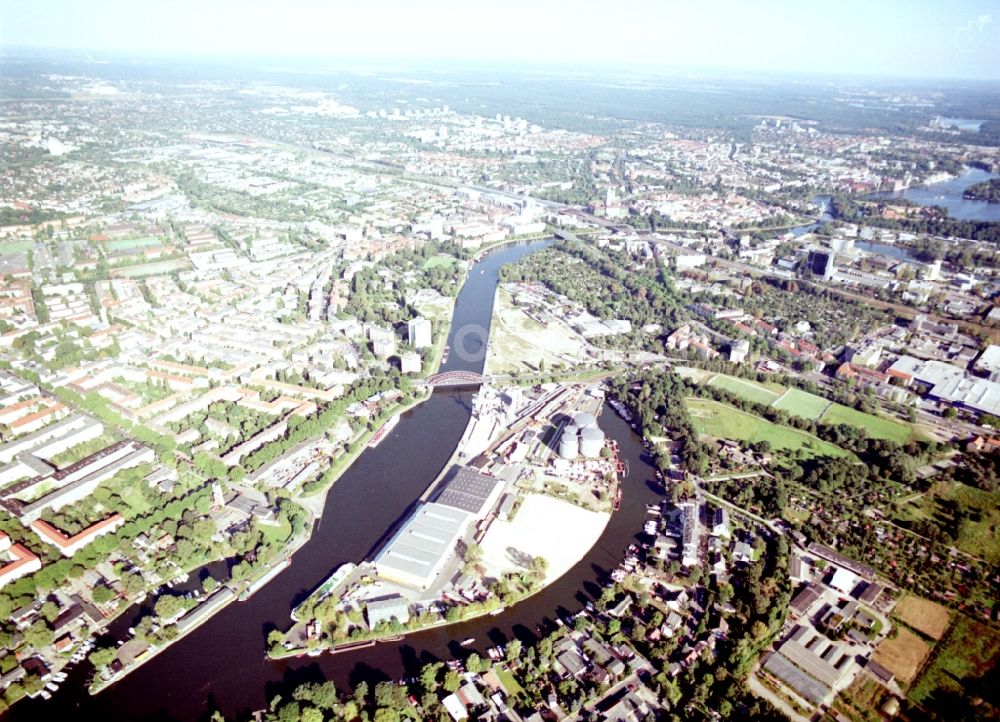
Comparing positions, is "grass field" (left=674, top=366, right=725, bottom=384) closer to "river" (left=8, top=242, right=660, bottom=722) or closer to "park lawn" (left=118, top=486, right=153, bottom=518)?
"river" (left=8, top=242, right=660, bottom=722)

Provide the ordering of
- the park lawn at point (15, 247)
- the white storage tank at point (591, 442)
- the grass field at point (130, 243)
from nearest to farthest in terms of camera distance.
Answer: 1. the white storage tank at point (591, 442)
2. the park lawn at point (15, 247)
3. the grass field at point (130, 243)

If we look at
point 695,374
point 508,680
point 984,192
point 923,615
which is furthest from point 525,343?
point 984,192

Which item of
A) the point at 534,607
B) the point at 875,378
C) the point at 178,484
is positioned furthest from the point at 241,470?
the point at 875,378

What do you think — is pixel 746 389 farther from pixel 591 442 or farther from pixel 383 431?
pixel 383 431

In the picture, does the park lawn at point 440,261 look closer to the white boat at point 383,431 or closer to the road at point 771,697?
the white boat at point 383,431

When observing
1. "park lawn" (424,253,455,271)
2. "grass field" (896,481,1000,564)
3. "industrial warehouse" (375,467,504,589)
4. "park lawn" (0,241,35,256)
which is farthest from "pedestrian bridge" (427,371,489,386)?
"park lawn" (0,241,35,256)

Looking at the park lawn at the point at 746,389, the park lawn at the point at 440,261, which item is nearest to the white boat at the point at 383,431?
the park lawn at the point at 746,389
